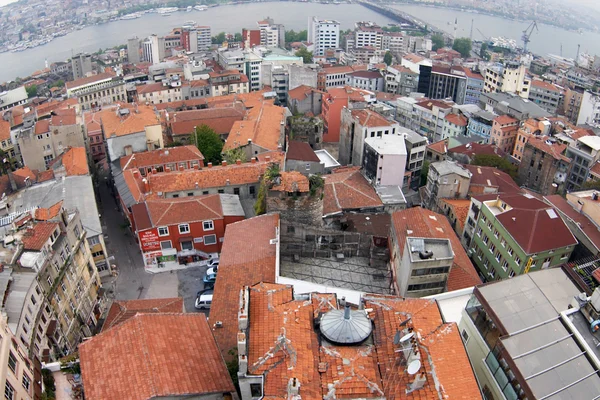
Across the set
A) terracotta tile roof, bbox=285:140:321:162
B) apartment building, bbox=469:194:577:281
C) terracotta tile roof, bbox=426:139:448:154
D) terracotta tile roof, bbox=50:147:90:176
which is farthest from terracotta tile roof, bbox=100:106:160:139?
apartment building, bbox=469:194:577:281

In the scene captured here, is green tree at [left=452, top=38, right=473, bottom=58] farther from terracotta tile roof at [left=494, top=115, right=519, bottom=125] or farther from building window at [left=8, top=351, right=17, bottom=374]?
building window at [left=8, top=351, right=17, bottom=374]

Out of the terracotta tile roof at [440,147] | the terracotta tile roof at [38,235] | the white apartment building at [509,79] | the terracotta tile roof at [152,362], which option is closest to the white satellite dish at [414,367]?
the terracotta tile roof at [152,362]

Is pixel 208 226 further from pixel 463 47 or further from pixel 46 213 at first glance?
pixel 463 47

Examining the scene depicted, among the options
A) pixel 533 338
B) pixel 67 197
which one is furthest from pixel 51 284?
pixel 533 338

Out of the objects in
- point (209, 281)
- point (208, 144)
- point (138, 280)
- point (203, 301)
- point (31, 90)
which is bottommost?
point (31, 90)

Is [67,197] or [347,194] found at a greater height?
[347,194]

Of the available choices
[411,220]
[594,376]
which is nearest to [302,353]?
[594,376]
